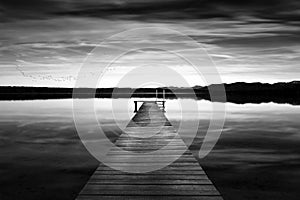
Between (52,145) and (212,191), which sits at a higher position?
(212,191)

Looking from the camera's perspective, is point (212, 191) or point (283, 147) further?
point (283, 147)

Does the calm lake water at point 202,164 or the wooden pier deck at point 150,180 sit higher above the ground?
the wooden pier deck at point 150,180

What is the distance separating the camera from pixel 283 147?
1269cm

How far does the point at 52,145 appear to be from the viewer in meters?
13.0

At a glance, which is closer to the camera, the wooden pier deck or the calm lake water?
the wooden pier deck

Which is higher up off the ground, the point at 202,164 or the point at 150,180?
the point at 150,180

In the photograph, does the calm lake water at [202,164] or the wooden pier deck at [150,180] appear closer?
the wooden pier deck at [150,180]

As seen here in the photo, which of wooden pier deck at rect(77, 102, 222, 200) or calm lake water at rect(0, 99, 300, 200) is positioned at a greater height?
wooden pier deck at rect(77, 102, 222, 200)

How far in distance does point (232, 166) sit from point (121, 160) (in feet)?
13.2

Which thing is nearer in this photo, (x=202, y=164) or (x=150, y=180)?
(x=150, y=180)

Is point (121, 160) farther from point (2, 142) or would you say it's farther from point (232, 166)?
point (2, 142)

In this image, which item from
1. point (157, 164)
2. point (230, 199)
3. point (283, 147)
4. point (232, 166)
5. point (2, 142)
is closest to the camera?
point (157, 164)

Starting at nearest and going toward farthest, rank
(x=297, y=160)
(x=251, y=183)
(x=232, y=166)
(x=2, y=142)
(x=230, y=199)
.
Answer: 1. (x=230, y=199)
2. (x=251, y=183)
3. (x=232, y=166)
4. (x=297, y=160)
5. (x=2, y=142)

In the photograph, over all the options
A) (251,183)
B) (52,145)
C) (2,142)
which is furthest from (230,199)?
(2,142)
